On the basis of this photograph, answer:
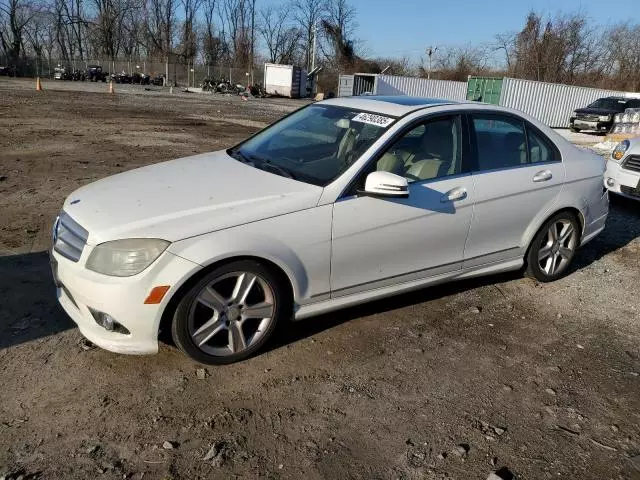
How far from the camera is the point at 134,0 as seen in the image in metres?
77.5

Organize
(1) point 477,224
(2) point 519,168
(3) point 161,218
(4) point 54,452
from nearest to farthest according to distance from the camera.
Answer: (4) point 54,452 → (3) point 161,218 → (1) point 477,224 → (2) point 519,168

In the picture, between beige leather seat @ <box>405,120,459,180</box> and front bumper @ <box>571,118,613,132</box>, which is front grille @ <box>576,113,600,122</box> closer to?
front bumper @ <box>571,118,613,132</box>

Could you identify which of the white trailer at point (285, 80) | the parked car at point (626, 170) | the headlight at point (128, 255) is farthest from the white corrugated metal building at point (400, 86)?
the headlight at point (128, 255)

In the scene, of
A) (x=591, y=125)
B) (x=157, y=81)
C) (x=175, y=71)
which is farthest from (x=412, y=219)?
(x=175, y=71)

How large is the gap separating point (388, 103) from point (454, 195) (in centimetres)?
95

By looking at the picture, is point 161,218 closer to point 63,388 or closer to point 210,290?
point 210,290

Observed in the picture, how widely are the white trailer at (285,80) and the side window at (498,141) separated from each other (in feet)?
141

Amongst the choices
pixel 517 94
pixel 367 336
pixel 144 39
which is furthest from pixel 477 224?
pixel 144 39

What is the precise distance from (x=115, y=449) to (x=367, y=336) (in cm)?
186

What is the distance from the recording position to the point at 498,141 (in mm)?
4543

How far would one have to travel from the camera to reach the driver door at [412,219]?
3652 millimetres

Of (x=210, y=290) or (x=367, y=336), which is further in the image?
(x=367, y=336)

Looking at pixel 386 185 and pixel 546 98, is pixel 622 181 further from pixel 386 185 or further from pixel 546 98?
pixel 546 98

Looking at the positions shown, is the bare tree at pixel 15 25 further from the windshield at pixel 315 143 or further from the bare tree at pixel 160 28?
the windshield at pixel 315 143
